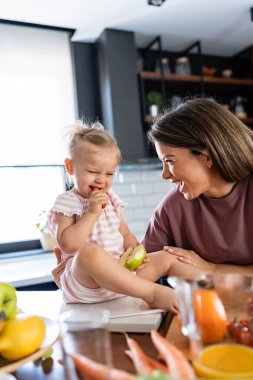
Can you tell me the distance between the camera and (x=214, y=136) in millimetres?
1363

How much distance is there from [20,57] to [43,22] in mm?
304

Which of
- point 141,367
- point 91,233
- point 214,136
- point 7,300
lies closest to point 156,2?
point 214,136

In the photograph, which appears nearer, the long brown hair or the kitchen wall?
the long brown hair

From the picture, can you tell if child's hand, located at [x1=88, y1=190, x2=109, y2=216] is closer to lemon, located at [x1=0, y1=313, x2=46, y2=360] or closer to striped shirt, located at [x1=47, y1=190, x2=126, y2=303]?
striped shirt, located at [x1=47, y1=190, x2=126, y2=303]

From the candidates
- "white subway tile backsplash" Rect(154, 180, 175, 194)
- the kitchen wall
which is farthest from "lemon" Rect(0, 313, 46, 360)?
"white subway tile backsplash" Rect(154, 180, 175, 194)

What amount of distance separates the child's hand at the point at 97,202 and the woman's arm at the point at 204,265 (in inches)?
12.2

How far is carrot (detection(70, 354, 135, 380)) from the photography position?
47 cm

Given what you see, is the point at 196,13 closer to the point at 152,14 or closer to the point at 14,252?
the point at 152,14

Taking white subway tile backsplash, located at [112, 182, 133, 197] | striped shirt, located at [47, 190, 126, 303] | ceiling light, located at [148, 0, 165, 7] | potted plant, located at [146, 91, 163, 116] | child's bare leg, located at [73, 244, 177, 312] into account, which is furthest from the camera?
potted plant, located at [146, 91, 163, 116]

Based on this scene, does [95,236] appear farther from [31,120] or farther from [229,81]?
[229,81]

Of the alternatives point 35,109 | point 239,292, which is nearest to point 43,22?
point 35,109

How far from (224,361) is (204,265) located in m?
0.81

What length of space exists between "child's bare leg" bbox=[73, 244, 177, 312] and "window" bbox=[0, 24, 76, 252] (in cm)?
177

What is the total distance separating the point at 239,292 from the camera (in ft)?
2.09
